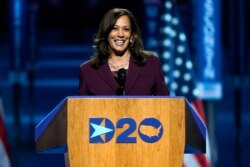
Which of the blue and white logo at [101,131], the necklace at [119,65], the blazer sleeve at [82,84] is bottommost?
the blue and white logo at [101,131]

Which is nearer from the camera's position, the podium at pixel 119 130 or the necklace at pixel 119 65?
the podium at pixel 119 130

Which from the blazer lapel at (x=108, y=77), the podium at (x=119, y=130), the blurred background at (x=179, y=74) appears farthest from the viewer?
the blurred background at (x=179, y=74)

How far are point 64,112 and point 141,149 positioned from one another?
303mm

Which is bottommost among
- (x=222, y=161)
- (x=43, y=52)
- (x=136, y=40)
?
(x=222, y=161)

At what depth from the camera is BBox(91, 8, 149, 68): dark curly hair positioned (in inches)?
142

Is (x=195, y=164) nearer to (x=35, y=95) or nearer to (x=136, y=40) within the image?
(x=136, y=40)

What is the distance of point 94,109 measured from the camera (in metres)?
3.32

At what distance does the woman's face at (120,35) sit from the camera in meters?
3.62

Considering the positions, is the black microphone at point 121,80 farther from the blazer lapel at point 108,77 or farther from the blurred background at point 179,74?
the blurred background at point 179,74

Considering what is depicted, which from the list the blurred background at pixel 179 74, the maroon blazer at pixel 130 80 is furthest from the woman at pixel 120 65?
the blurred background at pixel 179 74

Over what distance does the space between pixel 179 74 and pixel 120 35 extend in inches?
102

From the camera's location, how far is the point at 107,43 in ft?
12.0

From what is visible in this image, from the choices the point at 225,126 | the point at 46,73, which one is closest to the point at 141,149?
the point at 225,126

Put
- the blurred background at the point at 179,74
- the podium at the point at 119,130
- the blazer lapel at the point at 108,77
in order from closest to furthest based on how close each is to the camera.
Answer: the podium at the point at 119,130 → the blazer lapel at the point at 108,77 → the blurred background at the point at 179,74
